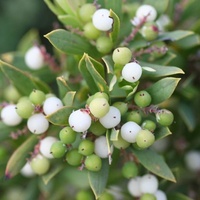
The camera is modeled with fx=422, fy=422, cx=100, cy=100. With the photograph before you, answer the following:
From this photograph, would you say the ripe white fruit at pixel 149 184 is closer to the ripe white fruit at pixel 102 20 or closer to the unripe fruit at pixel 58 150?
the unripe fruit at pixel 58 150

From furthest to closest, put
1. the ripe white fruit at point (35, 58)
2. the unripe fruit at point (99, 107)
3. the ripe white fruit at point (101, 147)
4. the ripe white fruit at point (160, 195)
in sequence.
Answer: the ripe white fruit at point (35, 58)
the ripe white fruit at point (160, 195)
the ripe white fruit at point (101, 147)
the unripe fruit at point (99, 107)

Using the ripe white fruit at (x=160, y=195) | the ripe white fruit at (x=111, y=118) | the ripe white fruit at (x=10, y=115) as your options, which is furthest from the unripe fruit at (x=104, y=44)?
the ripe white fruit at (x=160, y=195)


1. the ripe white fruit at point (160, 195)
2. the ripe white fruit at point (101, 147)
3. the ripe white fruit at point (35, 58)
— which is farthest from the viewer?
the ripe white fruit at point (35, 58)

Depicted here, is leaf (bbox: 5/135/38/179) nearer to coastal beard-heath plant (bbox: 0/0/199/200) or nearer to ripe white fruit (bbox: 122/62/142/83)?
coastal beard-heath plant (bbox: 0/0/199/200)

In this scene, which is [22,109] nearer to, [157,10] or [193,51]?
[157,10]

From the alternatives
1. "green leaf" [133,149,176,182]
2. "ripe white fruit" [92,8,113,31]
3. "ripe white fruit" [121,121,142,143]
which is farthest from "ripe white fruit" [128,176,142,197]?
"ripe white fruit" [92,8,113,31]

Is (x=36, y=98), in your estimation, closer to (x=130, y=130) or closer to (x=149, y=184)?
(x=130, y=130)
